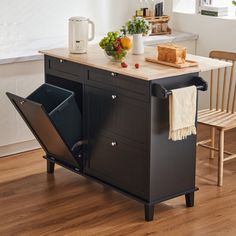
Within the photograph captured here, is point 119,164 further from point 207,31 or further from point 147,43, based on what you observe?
point 207,31

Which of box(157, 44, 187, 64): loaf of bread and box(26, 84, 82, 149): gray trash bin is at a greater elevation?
box(157, 44, 187, 64): loaf of bread

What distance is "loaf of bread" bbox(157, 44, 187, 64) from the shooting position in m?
3.61

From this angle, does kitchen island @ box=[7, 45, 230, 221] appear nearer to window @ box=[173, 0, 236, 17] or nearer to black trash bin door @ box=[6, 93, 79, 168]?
black trash bin door @ box=[6, 93, 79, 168]

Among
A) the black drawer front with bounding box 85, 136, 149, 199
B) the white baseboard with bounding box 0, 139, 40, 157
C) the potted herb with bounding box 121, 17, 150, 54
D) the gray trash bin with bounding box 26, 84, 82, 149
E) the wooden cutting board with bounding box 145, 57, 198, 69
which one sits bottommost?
the white baseboard with bounding box 0, 139, 40, 157

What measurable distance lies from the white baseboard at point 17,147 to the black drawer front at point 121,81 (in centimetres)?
109

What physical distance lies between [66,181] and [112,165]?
1.70 ft

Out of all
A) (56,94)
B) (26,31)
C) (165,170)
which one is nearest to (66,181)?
(56,94)

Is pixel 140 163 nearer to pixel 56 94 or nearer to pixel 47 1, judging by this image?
pixel 56 94

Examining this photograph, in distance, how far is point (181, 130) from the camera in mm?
3504

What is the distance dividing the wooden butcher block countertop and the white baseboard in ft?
2.76

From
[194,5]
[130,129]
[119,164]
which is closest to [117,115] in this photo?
[130,129]

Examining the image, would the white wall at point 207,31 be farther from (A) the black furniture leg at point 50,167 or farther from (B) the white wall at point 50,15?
(A) the black furniture leg at point 50,167

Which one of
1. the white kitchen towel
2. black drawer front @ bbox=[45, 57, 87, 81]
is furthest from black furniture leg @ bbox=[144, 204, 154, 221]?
black drawer front @ bbox=[45, 57, 87, 81]

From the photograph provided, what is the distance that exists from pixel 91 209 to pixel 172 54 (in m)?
0.99
